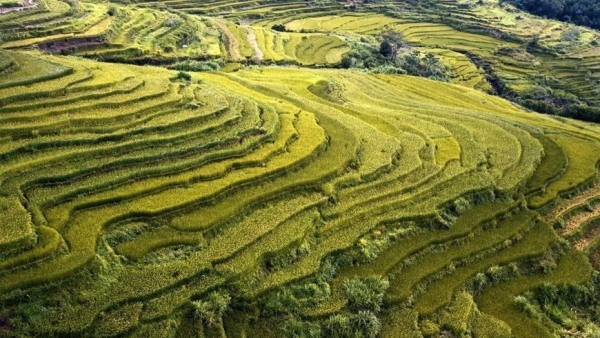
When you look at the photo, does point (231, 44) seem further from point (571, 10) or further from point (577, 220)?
point (571, 10)

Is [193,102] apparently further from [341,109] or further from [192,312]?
[192,312]

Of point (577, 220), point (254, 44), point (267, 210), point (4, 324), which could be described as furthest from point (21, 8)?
point (577, 220)

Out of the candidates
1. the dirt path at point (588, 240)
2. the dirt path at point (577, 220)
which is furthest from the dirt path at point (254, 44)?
the dirt path at point (588, 240)

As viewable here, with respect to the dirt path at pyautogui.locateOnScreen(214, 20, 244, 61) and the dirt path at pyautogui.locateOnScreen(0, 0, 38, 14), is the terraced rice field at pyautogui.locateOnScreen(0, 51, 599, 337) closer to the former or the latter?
the dirt path at pyautogui.locateOnScreen(0, 0, 38, 14)

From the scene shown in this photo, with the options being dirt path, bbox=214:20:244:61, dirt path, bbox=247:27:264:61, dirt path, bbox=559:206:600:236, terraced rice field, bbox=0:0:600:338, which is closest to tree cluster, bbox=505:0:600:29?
dirt path, bbox=247:27:264:61

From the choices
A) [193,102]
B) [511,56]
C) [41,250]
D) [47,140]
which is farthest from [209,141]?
[511,56]

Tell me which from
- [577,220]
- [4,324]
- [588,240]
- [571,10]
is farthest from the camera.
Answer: [571,10]
